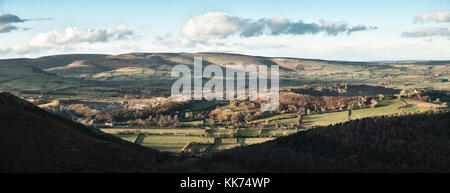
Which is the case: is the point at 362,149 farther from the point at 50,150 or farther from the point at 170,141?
the point at 170,141

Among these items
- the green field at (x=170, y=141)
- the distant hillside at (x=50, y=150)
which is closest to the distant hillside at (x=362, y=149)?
the distant hillside at (x=50, y=150)

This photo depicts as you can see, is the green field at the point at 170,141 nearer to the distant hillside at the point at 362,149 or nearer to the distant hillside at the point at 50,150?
the distant hillside at the point at 362,149

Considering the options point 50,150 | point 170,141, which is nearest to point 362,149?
point 50,150

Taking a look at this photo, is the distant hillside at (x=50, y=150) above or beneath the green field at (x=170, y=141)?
above

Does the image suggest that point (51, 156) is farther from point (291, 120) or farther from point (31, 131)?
point (291, 120)

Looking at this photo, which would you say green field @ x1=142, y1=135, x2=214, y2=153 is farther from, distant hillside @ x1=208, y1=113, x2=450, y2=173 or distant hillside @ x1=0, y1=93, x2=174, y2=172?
distant hillside @ x1=0, y1=93, x2=174, y2=172

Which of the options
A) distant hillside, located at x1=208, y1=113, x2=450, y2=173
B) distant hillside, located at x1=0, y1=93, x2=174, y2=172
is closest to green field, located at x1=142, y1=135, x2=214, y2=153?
distant hillside, located at x1=208, y1=113, x2=450, y2=173
